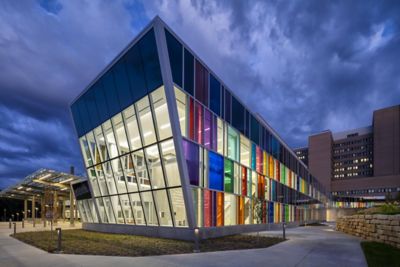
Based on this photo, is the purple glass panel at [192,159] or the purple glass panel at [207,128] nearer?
the purple glass panel at [192,159]

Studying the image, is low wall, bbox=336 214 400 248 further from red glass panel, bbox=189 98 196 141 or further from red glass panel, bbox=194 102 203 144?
red glass panel, bbox=189 98 196 141

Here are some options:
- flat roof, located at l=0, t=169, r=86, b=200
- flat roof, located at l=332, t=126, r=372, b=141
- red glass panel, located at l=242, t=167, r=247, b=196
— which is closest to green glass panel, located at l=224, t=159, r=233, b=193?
red glass panel, located at l=242, t=167, r=247, b=196

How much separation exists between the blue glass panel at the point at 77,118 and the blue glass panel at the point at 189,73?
15720mm

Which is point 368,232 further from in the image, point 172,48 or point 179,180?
point 172,48

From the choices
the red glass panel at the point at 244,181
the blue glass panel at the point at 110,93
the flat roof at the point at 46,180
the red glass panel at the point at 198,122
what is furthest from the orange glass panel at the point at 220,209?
the flat roof at the point at 46,180

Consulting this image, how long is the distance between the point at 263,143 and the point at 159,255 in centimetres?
2189

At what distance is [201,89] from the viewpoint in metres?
21.2

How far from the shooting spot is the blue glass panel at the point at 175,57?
1848cm

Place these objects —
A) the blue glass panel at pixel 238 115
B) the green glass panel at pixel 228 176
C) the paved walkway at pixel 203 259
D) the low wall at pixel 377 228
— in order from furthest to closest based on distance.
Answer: the blue glass panel at pixel 238 115
the green glass panel at pixel 228 176
the low wall at pixel 377 228
the paved walkway at pixel 203 259

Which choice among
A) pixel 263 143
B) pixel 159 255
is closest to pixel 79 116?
pixel 263 143

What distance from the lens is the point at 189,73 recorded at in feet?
65.4

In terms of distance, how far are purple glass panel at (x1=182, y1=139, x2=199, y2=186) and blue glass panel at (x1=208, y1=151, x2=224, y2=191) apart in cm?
181

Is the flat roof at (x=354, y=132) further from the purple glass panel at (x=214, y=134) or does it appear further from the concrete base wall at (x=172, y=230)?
the purple glass panel at (x=214, y=134)

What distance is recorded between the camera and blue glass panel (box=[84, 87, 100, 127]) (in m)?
26.9
